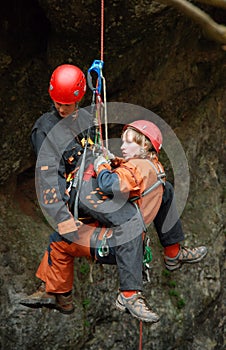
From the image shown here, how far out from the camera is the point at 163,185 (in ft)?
15.9

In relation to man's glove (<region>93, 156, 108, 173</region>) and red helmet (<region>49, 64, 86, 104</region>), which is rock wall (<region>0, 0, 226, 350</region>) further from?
man's glove (<region>93, 156, 108, 173</region>)

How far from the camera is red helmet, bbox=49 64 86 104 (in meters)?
4.49

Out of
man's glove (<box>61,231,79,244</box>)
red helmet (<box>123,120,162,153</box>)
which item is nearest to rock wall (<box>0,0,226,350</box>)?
red helmet (<box>123,120,162,153</box>)

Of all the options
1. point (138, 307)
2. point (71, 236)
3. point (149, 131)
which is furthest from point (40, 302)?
point (149, 131)

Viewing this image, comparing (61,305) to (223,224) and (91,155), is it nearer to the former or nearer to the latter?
(91,155)

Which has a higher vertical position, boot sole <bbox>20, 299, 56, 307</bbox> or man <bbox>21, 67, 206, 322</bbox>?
man <bbox>21, 67, 206, 322</bbox>

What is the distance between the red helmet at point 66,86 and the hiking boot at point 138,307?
4.96 ft

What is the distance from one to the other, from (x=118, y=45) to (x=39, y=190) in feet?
7.76

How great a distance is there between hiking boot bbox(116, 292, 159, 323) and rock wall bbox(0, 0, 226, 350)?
2.75 m

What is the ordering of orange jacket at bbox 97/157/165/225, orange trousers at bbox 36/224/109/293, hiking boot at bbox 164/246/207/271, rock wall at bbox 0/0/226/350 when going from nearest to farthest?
orange jacket at bbox 97/157/165/225 < orange trousers at bbox 36/224/109/293 < hiking boot at bbox 164/246/207/271 < rock wall at bbox 0/0/226/350

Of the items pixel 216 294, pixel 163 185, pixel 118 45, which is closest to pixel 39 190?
pixel 163 185

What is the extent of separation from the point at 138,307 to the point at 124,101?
11.5 ft

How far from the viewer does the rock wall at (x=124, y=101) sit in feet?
21.2

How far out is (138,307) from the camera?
456cm
